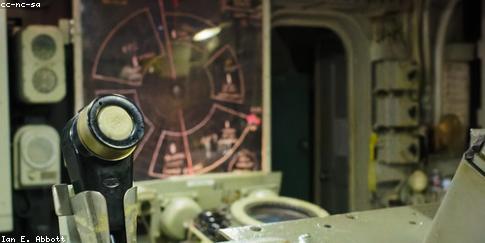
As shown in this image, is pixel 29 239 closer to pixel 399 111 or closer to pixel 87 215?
pixel 87 215

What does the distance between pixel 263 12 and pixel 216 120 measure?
2.31ft

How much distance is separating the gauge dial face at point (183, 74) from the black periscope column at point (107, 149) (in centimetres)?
165

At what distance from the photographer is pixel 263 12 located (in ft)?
9.40

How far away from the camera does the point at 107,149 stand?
84 cm

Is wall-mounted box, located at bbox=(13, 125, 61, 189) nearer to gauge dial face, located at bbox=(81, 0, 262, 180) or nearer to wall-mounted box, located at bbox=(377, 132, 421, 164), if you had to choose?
gauge dial face, located at bbox=(81, 0, 262, 180)

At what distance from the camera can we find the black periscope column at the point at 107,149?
833mm

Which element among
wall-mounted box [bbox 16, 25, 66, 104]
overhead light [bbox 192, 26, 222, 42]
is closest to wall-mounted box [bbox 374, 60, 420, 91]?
overhead light [bbox 192, 26, 222, 42]

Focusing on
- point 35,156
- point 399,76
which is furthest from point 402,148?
point 35,156

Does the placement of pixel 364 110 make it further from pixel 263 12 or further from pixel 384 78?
pixel 263 12

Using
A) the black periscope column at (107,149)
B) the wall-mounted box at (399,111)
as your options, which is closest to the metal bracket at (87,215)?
the black periscope column at (107,149)

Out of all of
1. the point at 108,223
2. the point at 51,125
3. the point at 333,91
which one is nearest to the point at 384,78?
the point at 333,91

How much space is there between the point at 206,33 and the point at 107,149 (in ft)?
6.45

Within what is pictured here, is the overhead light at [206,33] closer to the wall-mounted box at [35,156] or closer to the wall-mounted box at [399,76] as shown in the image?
the wall-mounted box at [35,156]

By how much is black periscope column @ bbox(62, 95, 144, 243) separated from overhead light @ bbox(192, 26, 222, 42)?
1.85m
